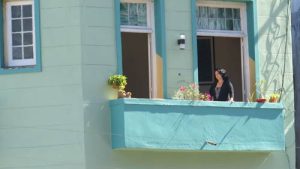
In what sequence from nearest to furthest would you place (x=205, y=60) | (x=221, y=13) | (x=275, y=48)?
(x=221, y=13) < (x=275, y=48) < (x=205, y=60)

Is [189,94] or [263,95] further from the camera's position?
[263,95]

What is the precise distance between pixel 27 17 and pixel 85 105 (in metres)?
2.23

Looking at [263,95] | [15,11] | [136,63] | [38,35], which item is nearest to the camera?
[38,35]

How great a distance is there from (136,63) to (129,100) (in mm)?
3845

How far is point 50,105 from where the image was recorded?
59.8 feet

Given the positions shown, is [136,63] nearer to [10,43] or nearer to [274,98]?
[274,98]

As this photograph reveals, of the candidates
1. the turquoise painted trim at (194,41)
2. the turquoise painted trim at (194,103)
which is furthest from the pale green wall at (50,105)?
the turquoise painted trim at (194,41)

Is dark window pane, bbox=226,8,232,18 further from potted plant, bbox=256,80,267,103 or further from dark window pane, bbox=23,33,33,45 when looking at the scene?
dark window pane, bbox=23,33,33,45

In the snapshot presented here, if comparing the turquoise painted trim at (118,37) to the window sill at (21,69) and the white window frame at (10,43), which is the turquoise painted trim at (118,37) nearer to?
the window sill at (21,69)

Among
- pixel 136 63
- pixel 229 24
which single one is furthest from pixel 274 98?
pixel 136 63

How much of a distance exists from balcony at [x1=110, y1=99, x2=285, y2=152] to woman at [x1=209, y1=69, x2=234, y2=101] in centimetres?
39

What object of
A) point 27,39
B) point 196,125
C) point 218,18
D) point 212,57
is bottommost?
point 196,125

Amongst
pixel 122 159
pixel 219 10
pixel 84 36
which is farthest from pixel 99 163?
pixel 219 10

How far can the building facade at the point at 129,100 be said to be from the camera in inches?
716
